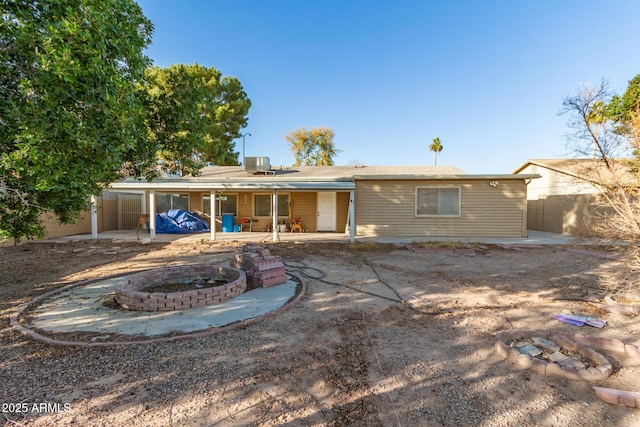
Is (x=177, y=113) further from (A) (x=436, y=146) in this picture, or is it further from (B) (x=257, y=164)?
(A) (x=436, y=146)

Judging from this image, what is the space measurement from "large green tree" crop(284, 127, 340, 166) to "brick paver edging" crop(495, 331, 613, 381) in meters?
28.0

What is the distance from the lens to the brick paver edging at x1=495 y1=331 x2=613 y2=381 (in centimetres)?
244

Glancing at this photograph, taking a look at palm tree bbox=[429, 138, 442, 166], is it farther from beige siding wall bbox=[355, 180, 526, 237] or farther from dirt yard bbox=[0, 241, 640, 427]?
dirt yard bbox=[0, 241, 640, 427]

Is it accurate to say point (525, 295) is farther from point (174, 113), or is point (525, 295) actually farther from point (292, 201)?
point (292, 201)

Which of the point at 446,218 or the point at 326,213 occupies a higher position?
the point at 326,213

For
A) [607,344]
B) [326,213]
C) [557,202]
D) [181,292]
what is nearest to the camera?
[607,344]

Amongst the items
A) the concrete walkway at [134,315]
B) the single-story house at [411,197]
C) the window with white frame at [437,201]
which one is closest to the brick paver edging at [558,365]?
the concrete walkway at [134,315]

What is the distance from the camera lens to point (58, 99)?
2.68 meters

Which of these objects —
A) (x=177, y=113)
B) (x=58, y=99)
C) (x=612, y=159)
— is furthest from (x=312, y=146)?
(x=58, y=99)

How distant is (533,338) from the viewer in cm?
317

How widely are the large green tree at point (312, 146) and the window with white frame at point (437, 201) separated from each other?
19.4 m

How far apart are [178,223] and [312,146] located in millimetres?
20097

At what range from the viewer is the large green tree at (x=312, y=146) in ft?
98.6


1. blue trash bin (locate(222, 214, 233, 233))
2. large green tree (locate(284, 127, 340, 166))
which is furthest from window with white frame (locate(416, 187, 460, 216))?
large green tree (locate(284, 127, 340, 166))
